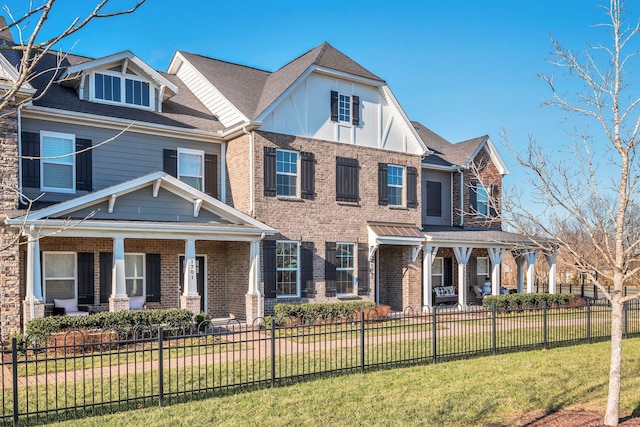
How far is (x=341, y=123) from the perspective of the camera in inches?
809

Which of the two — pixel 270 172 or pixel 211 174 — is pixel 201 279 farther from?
pixel 270 172

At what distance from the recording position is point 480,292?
2530cm

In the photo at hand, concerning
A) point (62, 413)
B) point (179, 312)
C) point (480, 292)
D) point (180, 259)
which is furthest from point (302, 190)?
point (62, 413)

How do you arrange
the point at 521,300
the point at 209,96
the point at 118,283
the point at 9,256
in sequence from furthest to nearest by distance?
the point at 521,300 < the point at 209,96 < the point at 118,283 < the point at 9,256

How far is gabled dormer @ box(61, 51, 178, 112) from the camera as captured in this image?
A: 17.3 meters

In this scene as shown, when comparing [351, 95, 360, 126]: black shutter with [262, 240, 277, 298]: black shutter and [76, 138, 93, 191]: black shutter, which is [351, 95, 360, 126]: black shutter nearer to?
[262, 240, 277, 298]: black shutter

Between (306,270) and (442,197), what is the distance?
8.97 metres

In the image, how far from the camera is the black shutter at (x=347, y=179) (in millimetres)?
20391

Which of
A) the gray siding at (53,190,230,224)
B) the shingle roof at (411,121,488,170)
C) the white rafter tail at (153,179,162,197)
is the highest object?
the shingle roof at (411,121,488,170)

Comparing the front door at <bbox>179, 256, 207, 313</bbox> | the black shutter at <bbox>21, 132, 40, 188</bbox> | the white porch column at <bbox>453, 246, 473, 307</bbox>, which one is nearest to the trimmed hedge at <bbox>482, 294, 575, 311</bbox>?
the white porch column at <bbox>453, 246, 473, 307</bbox>

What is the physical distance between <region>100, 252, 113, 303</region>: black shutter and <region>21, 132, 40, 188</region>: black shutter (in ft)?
8.66

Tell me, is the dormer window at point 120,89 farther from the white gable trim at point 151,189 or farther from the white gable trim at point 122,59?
the white gable trim at point 151,189

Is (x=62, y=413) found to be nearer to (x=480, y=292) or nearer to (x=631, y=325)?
(x=631, y=325)

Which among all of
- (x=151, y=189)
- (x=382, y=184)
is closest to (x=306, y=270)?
(x=382, y=184)
